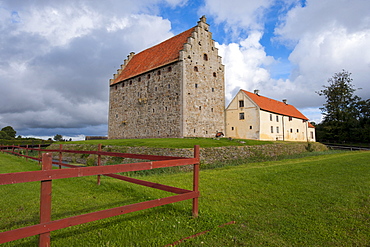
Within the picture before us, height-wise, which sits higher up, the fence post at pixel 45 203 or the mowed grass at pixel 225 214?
the fence post at pixel 45 203

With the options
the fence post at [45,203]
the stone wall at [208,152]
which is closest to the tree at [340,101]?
the stone wall at [208,152]

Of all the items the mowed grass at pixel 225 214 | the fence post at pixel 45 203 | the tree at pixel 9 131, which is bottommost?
the mowed grass at pixel 225 214

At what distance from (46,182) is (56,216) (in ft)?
7.68

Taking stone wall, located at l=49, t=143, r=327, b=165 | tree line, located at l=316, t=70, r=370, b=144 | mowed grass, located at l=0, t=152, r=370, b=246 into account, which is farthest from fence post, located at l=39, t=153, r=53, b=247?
tree line, located at l=316, t=70, r=370, b=144

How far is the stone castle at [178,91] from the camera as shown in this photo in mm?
25422

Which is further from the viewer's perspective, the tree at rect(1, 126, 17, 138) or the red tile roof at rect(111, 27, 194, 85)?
the tree at rect(1, 126, 17, 138)

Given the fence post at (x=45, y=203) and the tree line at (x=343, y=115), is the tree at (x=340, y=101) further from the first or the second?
the fence post at (x=45, y=203)

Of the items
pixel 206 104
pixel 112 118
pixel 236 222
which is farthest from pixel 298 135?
pixel 236 222

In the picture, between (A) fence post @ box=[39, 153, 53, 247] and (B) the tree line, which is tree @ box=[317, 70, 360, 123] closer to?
(B) the tree line

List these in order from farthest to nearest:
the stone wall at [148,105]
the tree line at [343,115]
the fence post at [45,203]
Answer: the tree line at [343,115], the stone wall at [148,105], the fence post at [45,203]

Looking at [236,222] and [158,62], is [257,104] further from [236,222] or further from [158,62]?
[236,222]

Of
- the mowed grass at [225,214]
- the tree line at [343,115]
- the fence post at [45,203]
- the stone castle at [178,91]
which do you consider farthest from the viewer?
the tree line at [343,115]

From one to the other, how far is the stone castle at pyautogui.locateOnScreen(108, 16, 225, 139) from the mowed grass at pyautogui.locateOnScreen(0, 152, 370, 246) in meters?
18.2

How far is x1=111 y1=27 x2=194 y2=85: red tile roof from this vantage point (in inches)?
1100
